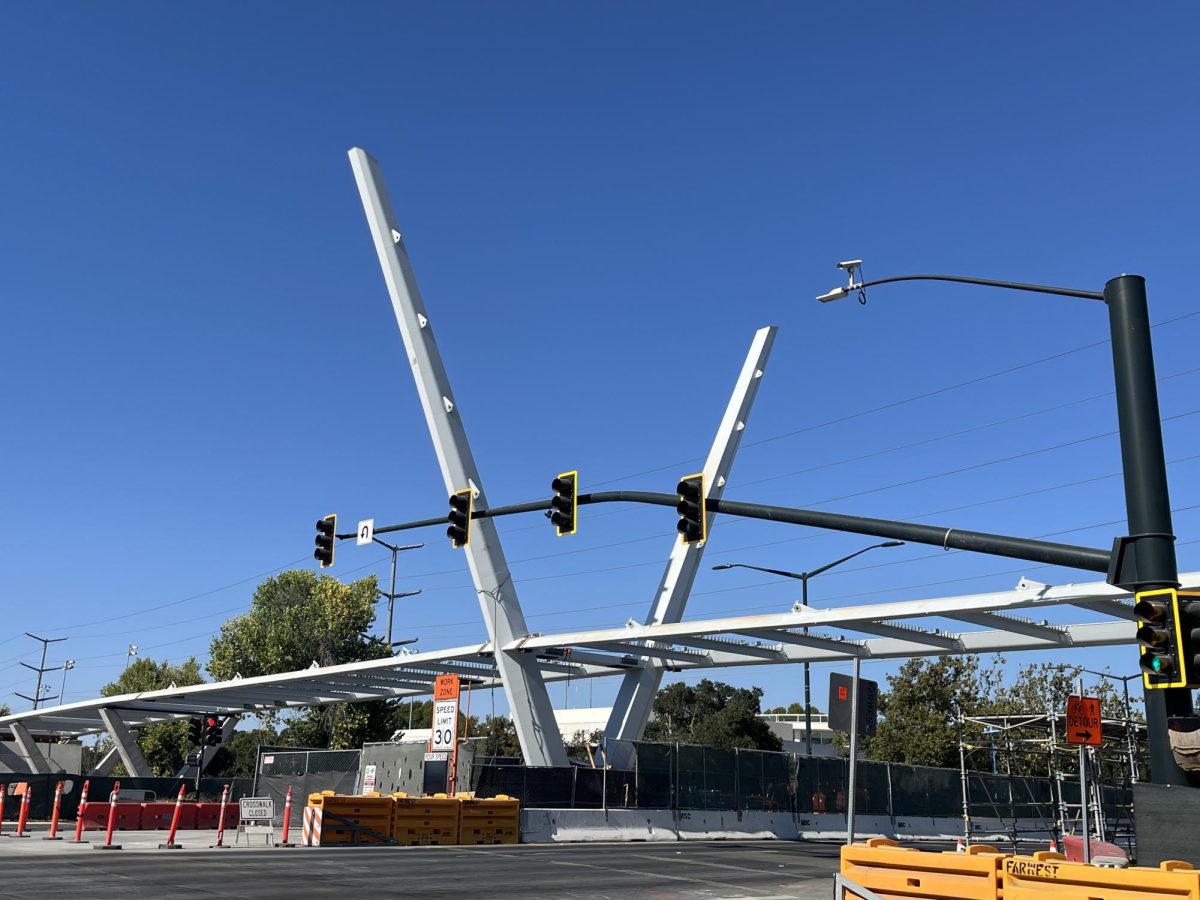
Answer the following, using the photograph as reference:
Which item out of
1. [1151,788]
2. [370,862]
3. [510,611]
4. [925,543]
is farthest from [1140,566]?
[510,611]

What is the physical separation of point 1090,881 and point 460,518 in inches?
531

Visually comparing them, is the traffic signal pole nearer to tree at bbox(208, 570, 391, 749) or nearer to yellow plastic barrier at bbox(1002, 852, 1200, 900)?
yellow plastic barrier at bbox(1002, 852, 1200, 900)

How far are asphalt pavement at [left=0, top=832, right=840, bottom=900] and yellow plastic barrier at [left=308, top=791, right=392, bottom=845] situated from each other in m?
1.16

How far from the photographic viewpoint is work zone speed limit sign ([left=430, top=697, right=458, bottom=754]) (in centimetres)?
2885

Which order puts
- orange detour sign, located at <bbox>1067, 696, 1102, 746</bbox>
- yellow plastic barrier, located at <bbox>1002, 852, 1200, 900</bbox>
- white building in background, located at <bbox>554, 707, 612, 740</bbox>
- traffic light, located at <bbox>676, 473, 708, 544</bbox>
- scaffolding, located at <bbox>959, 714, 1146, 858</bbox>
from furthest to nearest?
white building in background, located at <bbox>554, 707, 612, 740</bbox> → scaffolding, located at <bbox>959, 714, 1146, 858</bbox> → orange detour sign, located at <bbox>1067, 696, 1102, 746</bbox> → traffic light, located at <bbox>676, 473, 708, 544</bbox> → yellow plastic barrier, located at <bbox>1002, 852, 1200, 900</bbox>

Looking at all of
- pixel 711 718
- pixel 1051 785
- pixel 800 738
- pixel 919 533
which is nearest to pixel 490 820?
pixel 919 533

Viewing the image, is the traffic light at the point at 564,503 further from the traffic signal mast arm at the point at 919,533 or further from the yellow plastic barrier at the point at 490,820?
the yellow plastic barrier at the point at 490,820

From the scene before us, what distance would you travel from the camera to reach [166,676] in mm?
99938

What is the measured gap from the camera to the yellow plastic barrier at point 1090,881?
30.1 feet

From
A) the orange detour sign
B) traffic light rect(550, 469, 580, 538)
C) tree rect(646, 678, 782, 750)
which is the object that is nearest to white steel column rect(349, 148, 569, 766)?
traffic light rect(550, 469, 580, 538)

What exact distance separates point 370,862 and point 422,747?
1083 cm

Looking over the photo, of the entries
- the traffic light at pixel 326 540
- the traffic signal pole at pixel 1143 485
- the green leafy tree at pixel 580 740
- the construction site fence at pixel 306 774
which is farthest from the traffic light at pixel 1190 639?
the green leafy tree at pixel 580 740

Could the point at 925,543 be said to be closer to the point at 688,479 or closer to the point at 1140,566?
the point at 1140,566

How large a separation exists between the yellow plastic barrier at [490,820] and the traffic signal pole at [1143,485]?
19.5 m
